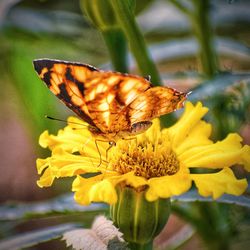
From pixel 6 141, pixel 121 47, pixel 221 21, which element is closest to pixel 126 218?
pixel 121 47

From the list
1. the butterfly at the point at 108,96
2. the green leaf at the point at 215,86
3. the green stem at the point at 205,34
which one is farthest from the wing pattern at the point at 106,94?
the green stem at the point at 205,34

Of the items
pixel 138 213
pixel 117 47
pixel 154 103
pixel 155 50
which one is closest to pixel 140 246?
pixel 138 213

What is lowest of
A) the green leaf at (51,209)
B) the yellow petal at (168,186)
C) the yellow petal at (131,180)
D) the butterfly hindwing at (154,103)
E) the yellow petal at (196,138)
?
the green leaf at (51,209)

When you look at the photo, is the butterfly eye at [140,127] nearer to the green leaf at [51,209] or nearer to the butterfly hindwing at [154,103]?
the butterfly hindwing at [154,103]

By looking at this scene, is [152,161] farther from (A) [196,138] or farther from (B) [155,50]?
(B) [155,50]

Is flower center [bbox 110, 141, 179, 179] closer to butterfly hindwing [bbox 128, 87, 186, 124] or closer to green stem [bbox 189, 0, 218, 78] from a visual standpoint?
butterfly hindwing [bbox 128, 87, 186, 124]

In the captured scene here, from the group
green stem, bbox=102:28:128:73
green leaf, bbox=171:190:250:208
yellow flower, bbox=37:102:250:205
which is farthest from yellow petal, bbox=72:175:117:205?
green stem, bbox=102:28:128:73

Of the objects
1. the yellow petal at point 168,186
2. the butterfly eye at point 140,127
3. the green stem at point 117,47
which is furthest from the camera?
the green stem at point 117,47
